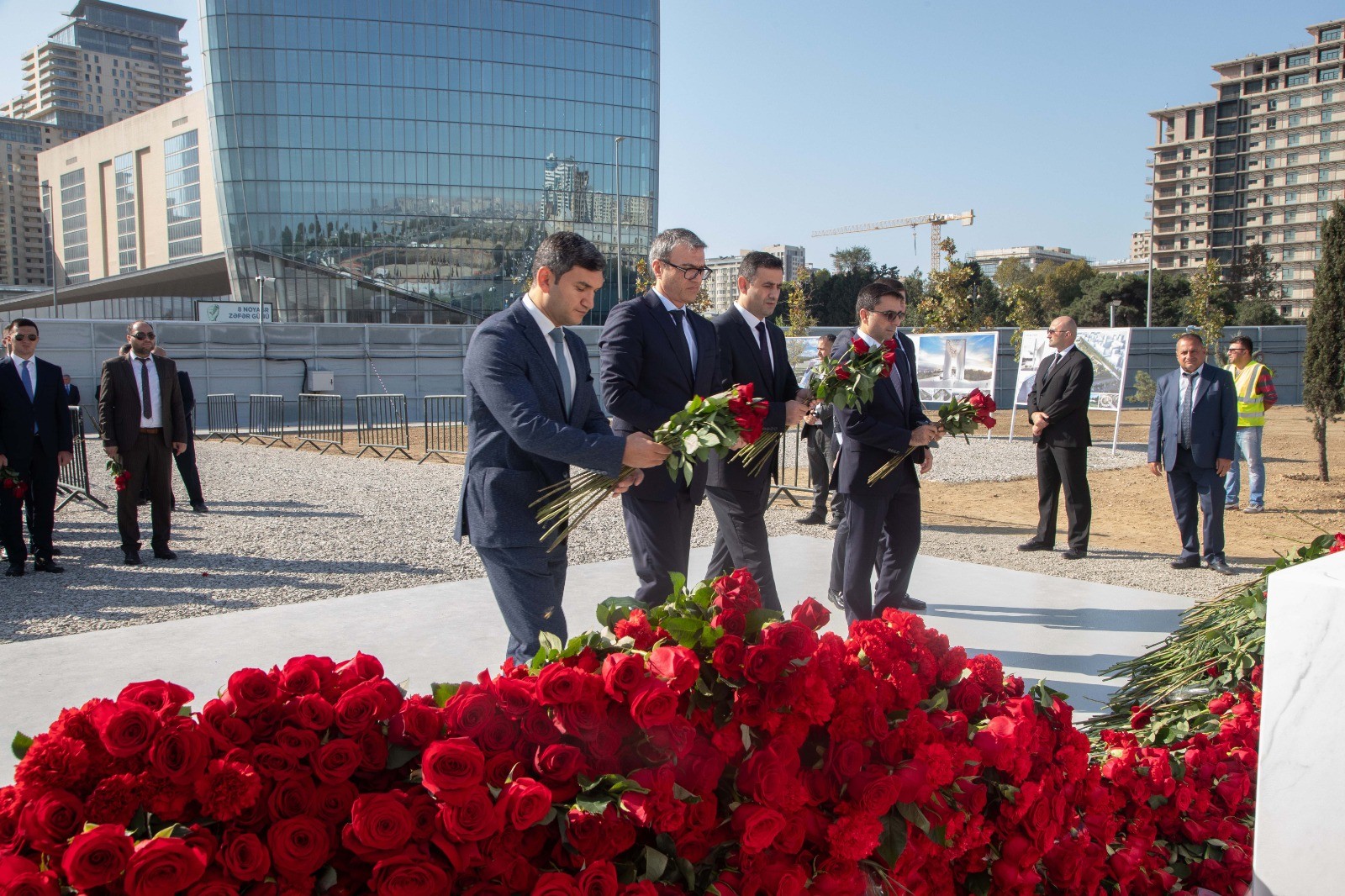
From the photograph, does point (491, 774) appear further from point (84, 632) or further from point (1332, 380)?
point (1332, 380)

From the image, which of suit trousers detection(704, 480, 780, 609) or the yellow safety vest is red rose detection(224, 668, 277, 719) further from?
the yellow safety vest

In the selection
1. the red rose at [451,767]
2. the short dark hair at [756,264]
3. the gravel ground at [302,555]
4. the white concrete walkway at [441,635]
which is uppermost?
the short dark hair at [756,264]

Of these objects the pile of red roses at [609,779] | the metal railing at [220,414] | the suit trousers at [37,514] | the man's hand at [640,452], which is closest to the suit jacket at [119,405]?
the suit trousers at [37,514]

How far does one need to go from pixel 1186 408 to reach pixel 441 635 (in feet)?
19.6

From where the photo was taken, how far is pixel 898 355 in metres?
5.29

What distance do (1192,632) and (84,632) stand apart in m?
5.54

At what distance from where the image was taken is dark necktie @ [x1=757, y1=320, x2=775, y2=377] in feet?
16.1

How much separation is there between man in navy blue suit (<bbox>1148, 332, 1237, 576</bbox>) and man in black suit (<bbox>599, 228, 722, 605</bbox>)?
495 centimetres

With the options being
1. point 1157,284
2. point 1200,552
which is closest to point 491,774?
point 1200,552

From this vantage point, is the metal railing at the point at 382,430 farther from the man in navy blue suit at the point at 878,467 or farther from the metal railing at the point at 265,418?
the man in navy blue suit at the point at 878,467

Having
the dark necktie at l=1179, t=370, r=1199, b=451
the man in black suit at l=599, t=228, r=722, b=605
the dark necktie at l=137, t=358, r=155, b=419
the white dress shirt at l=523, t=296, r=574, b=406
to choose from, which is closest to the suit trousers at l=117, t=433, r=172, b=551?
the dark necktie at l=137, t=358, r=155, b=419

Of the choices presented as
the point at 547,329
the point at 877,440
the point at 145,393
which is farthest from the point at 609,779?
the point at 145,393

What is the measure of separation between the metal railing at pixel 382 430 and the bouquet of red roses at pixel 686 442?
14.8 metres

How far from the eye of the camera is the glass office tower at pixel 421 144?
219 ft
